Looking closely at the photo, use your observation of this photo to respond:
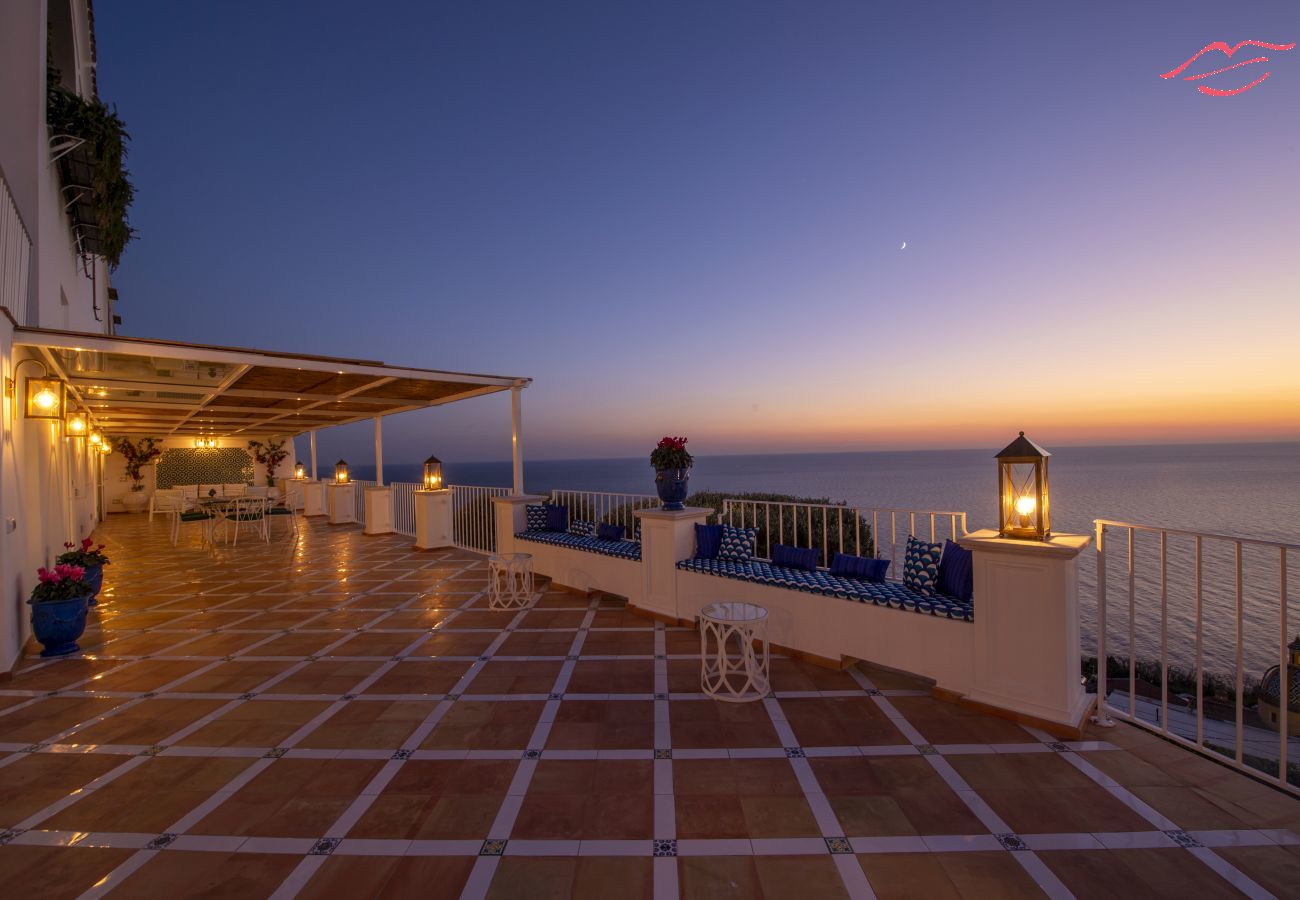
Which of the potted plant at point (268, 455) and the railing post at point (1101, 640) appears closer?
the railing post at point (1101, 640)

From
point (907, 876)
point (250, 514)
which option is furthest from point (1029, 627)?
point (250, 514)

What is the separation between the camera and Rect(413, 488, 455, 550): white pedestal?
26.8 feet

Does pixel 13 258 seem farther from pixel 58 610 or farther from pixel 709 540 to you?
pixel 709 540

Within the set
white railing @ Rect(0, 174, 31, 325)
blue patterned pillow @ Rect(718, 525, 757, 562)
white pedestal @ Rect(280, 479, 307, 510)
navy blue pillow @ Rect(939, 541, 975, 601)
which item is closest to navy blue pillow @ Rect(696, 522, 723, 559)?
blue patterned pillow @ Rect(718, 525, 757, 562)

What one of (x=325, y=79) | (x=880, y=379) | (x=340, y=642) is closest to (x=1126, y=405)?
(x=880, y=379)

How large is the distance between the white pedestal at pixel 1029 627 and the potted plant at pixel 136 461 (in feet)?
65.4

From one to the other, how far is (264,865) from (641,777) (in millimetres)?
1352

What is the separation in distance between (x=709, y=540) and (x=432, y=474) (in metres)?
5.44

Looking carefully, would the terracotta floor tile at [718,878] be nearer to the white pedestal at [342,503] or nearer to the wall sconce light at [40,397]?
the wall sconce light at [40,397]

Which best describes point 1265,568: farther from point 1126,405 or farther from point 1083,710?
point 1083,710

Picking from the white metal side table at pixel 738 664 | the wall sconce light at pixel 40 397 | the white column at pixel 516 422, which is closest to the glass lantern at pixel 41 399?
the wall sconce light at pixel 40 397

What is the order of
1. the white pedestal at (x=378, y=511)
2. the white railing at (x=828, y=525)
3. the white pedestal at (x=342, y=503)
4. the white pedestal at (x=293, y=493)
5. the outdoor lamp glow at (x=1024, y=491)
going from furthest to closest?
the white pedestal at (x=293, y=493)
the white pedestal at (x=342, y=503)
the white pedestal at (x=378, y=511)
the white railing at (x=828, y=525)
the outdoor lamp glow at (x=1024, y=491)

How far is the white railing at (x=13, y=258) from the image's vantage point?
155 inches

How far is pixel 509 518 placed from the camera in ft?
21.3
